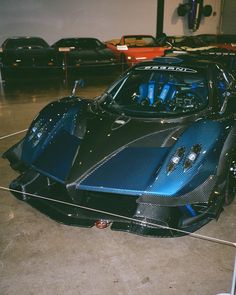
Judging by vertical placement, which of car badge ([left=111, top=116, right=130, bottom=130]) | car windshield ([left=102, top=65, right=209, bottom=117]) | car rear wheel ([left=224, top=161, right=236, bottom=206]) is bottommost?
car rear wheel ([left=224, top=161, right=236, bottom=206])

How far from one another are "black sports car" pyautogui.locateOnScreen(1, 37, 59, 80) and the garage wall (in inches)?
186

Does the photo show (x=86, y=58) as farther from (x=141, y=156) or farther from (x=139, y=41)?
(x=141, y=156)

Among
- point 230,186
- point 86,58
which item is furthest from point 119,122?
point 86,58

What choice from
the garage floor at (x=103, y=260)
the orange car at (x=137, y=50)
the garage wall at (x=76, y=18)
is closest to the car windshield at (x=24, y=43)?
the orange car at (x=137, y=50)

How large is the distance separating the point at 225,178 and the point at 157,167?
64 centimetres

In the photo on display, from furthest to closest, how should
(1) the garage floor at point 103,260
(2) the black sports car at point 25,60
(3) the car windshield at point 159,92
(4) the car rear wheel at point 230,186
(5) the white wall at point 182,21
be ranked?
(5) the white wall at point 182,21 → (2) the black sports car at point 25,60 → (3) the car windshield at point 159,92 → (4) the car rear wheel at point 230,186 → (1) the garage floor at point 103,260

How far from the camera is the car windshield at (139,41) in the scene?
11.1 meters

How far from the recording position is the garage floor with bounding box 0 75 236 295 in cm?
226

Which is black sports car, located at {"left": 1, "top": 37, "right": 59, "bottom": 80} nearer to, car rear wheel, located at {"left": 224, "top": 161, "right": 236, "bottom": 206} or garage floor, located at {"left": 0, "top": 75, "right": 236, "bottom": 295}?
garage floor, located at {"left": 0, "top": 75, "right": 236, "bottom": 295}

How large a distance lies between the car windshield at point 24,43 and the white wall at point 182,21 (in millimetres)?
8550

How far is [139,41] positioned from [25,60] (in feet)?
13.2

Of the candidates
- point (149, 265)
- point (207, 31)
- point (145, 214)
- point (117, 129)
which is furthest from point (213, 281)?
point (207, 31)

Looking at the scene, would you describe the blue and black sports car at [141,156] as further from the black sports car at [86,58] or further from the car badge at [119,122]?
the black sports car at [86,58]

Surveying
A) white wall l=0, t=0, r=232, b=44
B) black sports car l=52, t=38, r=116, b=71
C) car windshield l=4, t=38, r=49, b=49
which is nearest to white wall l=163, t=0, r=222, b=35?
white wall l=0, t=0, r=232, b=44
